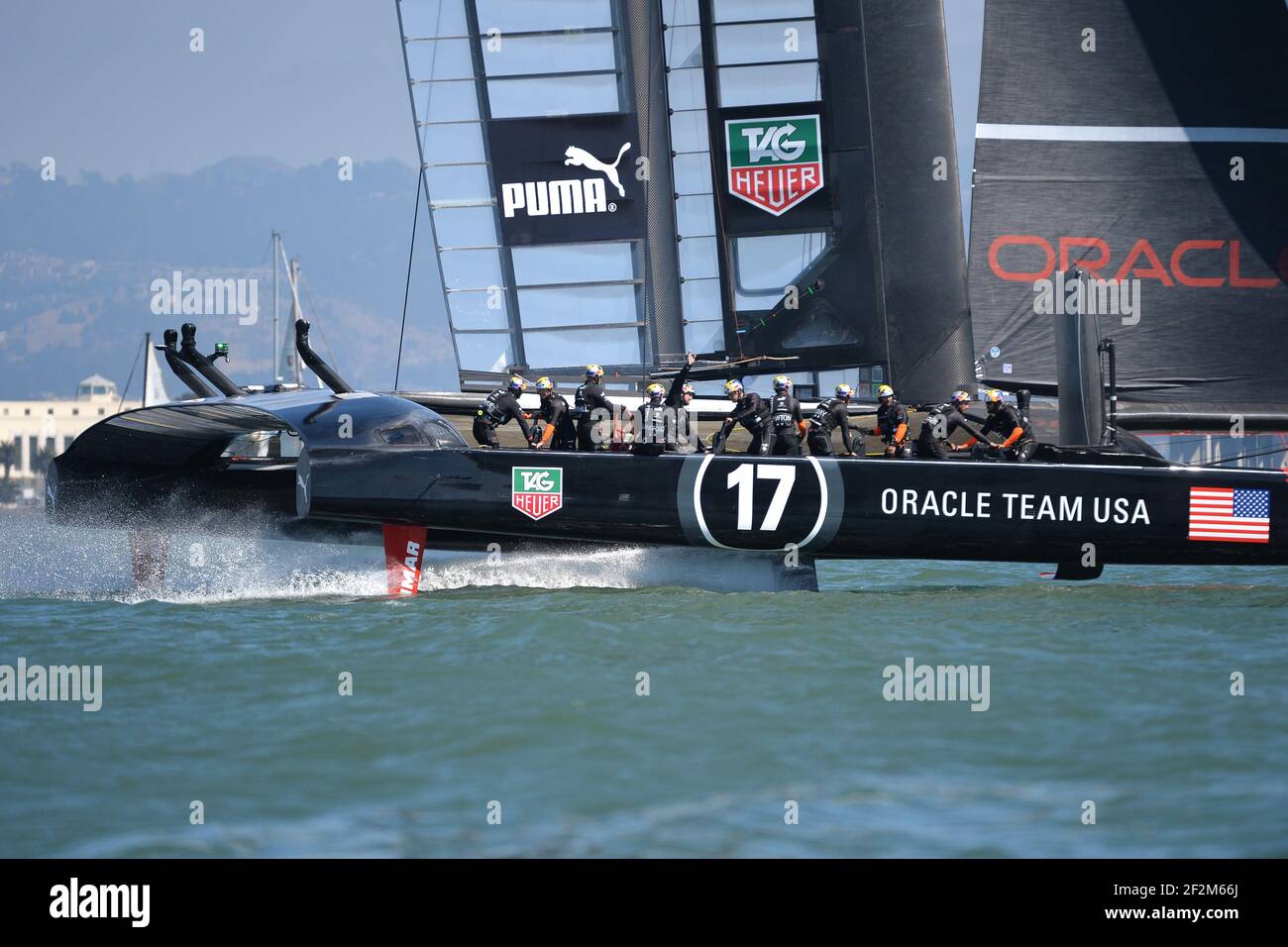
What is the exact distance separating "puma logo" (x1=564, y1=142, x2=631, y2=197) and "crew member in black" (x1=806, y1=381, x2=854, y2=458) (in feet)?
9.96

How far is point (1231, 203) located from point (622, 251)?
15.7 feet

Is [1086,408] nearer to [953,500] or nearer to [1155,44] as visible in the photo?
[953,500]

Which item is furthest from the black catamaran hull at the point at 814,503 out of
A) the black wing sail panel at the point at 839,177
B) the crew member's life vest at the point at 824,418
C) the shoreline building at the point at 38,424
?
the shoreline building at the point at 38,424

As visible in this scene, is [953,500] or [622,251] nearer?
[953,500]

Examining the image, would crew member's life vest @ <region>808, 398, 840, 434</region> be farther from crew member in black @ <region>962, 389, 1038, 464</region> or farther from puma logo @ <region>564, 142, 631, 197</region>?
puma logo @ <region>564, 142, 631, 197</region>

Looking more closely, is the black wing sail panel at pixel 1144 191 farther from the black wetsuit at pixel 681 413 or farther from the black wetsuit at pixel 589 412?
the black wetsuit at pixel 589 412

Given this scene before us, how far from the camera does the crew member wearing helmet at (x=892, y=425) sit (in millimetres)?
9535

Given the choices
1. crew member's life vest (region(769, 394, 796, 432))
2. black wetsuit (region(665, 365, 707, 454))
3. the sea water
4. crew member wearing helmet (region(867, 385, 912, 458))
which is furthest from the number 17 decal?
crew member wearing helmet (region(867, 385, 912, 458))

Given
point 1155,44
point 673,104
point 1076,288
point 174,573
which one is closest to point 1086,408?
point 1076,288

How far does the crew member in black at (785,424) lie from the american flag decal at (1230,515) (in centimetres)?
240

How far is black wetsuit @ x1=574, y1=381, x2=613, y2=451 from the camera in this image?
9.51m
